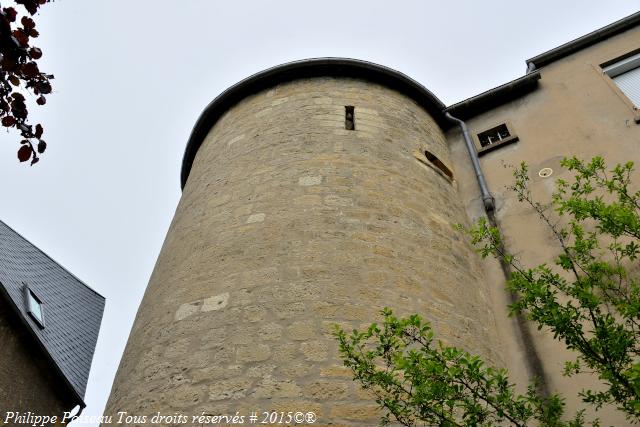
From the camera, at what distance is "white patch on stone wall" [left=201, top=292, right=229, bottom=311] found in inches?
165

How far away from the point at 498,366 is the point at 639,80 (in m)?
4.93

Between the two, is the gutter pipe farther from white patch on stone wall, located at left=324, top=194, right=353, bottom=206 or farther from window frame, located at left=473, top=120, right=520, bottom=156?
white patch on stone wall, located at left=324, top=194, right=353, bottom=206

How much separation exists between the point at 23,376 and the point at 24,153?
8.17m

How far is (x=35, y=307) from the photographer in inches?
380

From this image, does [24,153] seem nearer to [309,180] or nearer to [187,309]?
[187,309]

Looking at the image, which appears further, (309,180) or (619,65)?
(619,65)

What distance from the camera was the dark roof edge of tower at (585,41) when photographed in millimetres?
7879

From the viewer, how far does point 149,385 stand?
3.86 metres

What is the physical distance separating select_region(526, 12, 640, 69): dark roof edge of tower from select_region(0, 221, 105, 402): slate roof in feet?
30.4

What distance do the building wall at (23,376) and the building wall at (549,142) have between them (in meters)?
7.56

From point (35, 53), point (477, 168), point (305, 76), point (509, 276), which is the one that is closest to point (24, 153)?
point (35, 53)

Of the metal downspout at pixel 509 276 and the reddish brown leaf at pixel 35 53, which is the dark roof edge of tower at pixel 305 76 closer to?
the metal downspout at pixel 509 276

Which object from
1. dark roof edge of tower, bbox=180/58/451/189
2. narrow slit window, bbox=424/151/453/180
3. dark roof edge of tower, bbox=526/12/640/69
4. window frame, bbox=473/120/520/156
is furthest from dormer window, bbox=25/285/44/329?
dark roof edge of tower, bbox=526/12/640/69

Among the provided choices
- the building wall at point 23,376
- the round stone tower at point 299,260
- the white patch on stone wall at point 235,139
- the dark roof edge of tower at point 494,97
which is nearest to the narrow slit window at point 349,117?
the round stone tower at point 299,260
